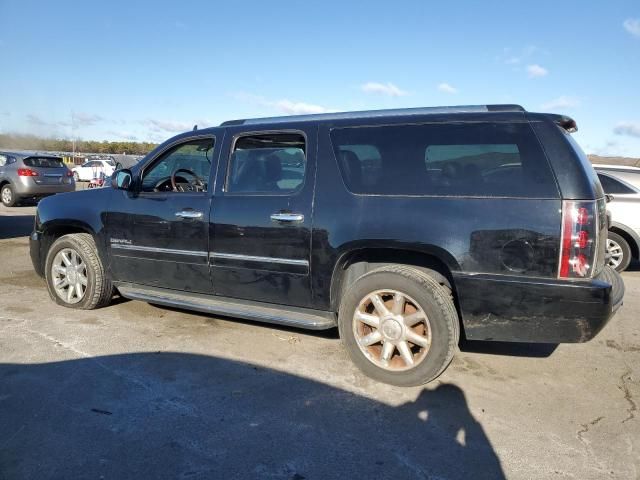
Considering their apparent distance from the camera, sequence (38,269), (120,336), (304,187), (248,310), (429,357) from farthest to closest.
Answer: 1. (38,269)
2. (120,336)
3. (248,310)
4. (304,187)
5. (429,357)

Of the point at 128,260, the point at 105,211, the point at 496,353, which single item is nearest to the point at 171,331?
the point at 128,260

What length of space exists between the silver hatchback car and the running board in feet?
36.0

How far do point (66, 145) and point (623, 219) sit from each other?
60.5 meters

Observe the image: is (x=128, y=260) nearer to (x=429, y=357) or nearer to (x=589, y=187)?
(x=429, y=357)

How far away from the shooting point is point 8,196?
14000 mm

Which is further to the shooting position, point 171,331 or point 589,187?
point 171,331

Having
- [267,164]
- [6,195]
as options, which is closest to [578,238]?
[267,164]

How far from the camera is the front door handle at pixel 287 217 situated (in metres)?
3.69

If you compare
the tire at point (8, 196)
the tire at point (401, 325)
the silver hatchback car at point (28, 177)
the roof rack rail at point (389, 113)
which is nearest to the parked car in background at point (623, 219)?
the roof rack rail at point (389, 113)

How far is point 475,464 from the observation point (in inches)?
100

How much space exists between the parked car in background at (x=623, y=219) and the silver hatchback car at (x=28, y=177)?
44.7 feet

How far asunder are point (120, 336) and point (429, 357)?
2660 millimetres

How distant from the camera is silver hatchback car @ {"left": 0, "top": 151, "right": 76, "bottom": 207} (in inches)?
538

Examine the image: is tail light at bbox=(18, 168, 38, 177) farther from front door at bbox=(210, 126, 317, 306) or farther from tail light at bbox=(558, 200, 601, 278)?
tail light at bbox=(558, 200, 601, 278)
